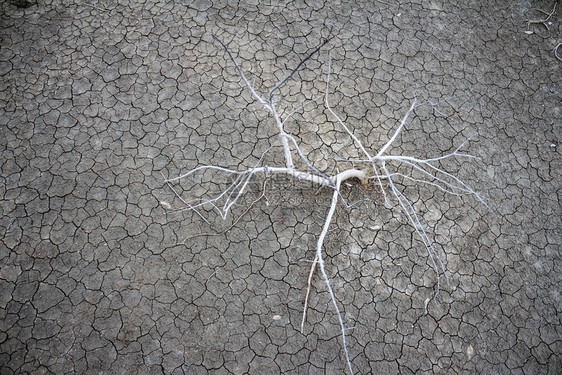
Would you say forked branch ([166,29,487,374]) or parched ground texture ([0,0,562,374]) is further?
forked branch ([166,29,487,374])

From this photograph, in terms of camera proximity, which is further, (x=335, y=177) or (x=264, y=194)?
(x=264, y=194)

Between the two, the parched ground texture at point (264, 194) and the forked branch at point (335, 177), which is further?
the forked branch at point (335, 177)

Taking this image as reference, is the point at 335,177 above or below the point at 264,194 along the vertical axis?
above

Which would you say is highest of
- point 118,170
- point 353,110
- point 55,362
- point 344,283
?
point 353,110

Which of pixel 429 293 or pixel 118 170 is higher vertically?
pixel 118 170

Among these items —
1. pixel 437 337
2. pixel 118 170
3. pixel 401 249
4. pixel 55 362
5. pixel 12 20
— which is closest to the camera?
pixel 55 362

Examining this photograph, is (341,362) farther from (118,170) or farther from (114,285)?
(118,170)

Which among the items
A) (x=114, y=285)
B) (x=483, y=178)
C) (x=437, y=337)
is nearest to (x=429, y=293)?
(x=437, y=337)

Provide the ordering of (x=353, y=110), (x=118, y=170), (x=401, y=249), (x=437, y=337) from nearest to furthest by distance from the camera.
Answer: (x=437, y=337), (x=401, y=249), (x=118, y=170), (x=353, y=110)
